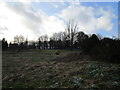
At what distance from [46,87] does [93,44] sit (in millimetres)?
9422

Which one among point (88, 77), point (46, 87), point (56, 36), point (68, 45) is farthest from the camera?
point (56, 36)

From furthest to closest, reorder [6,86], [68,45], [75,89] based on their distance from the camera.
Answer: [68,45] < [6,86] < [75,89]

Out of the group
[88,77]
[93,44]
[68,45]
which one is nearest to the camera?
[88,77]

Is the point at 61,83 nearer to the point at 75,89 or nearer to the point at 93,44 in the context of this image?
the point at 75,89

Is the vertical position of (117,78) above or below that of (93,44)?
below

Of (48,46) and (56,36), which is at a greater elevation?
(56,36)

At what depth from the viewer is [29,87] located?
6.19m

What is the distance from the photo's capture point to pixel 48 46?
62.8 metres

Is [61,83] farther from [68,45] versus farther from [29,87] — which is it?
[68,45]

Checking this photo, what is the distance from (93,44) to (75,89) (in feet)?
30.9

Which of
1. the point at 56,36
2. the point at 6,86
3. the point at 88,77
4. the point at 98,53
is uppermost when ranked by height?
the point at 56,36

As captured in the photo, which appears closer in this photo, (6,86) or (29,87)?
(29,87)

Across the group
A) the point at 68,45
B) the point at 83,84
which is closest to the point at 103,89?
the point at 83,84

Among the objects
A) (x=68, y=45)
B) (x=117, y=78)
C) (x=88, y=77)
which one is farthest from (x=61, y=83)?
(x=68, y=45)
